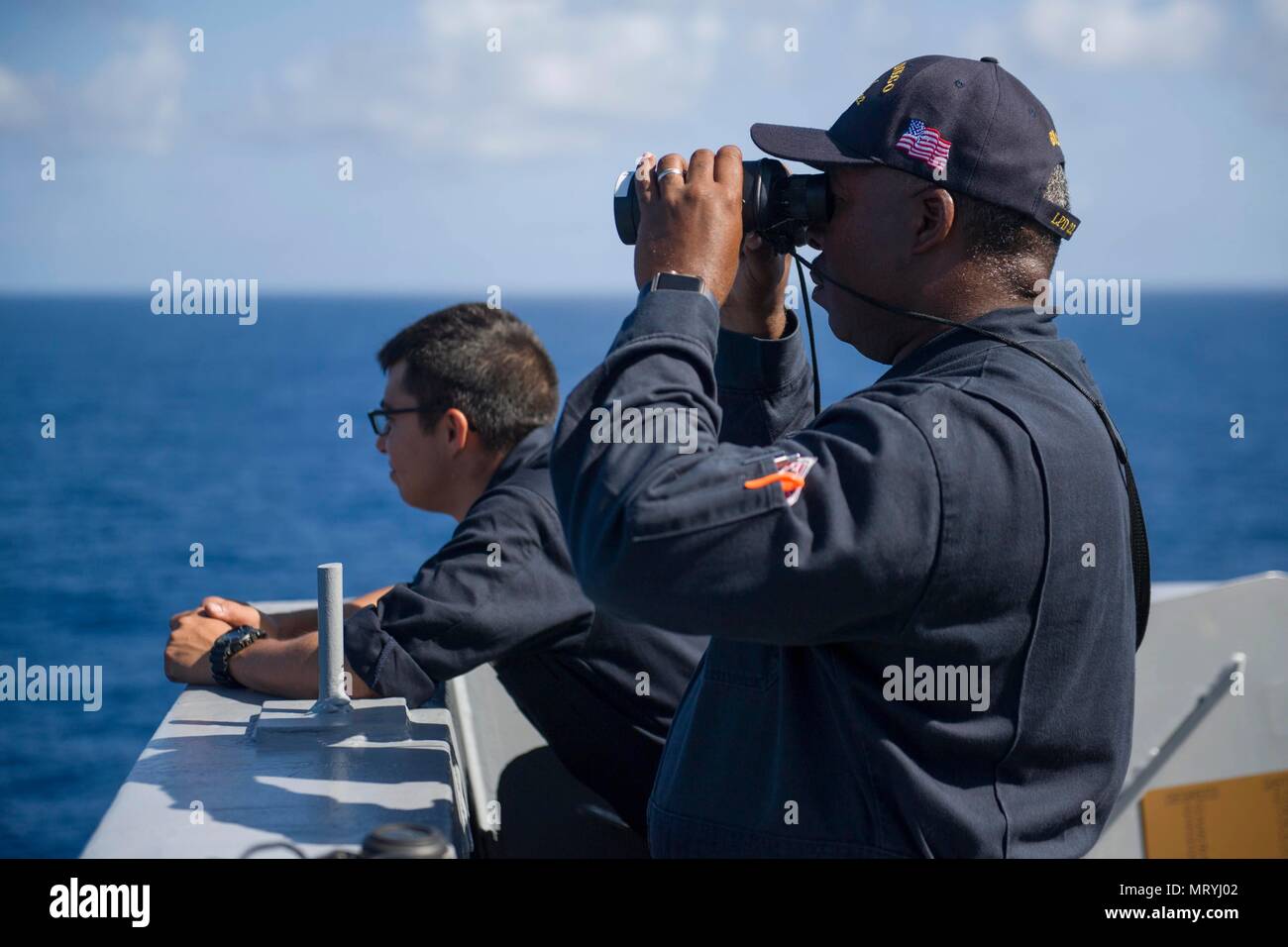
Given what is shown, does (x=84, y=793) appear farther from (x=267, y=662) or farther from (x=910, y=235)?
(x=910, y=235)

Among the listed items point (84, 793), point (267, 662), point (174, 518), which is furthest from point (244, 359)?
point (267, 662)

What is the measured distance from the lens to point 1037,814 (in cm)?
185

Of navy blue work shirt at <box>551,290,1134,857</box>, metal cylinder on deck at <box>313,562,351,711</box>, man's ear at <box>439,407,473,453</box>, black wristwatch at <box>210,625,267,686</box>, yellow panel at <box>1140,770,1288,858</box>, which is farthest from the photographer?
yellow panel at <box>1140,770,1288,858</box>

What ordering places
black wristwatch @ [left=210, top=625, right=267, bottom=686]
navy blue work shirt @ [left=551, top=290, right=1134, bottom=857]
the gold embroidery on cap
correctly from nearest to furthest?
navy blue work shirt @ [left=551, top=290, right=1134, bottom=857]
the gold embroidery on cap
black wristwatch @ [left=210, top=625, right=267, bottom=686]

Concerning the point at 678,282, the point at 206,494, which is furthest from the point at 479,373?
the point at 206,494

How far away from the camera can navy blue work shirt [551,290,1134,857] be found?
169cm

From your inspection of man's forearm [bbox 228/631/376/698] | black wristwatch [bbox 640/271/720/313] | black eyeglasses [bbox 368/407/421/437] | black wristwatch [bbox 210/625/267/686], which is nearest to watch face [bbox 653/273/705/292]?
black wristwatch [bbox 640/271/720/313]

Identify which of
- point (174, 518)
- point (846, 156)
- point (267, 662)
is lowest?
point (267, 662)

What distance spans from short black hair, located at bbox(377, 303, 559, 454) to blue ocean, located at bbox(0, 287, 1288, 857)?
135 cm

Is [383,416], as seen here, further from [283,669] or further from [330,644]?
[330,644]

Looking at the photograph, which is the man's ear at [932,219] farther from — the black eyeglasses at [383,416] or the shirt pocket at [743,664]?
the black eyeglasses at [383,416]

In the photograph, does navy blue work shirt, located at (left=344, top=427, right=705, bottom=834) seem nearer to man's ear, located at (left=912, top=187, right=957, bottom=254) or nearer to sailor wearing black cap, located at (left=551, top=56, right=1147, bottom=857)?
sailor wearing black cap, located at (left=551, top=56, right=1147, bottom=857)
